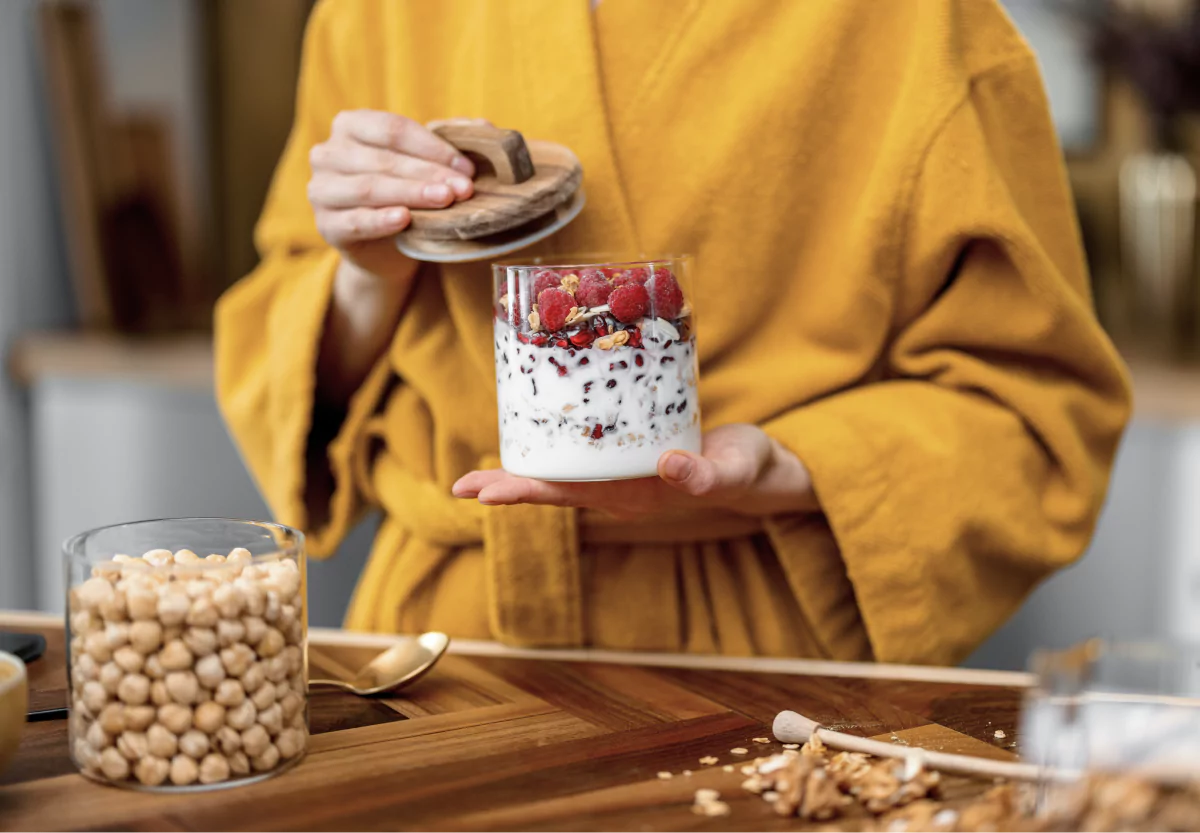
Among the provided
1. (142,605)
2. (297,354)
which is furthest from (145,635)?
(297,354)

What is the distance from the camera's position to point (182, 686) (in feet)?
2.26

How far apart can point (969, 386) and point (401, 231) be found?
457 millimetres

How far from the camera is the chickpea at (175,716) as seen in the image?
694 millimetres

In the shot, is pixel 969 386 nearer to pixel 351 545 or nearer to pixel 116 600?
pixel 116 600

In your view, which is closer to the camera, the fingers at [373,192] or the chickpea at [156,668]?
the chickpea at [156,668]

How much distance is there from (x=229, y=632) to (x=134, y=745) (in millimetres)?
77

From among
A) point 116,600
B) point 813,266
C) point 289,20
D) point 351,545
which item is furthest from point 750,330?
point 289,20

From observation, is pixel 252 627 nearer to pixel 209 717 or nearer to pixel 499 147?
pixel 209 717

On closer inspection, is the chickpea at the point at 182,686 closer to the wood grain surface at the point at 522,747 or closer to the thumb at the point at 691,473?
the wood grain surface at the point at 522,747

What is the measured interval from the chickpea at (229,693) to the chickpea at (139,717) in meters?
0.03

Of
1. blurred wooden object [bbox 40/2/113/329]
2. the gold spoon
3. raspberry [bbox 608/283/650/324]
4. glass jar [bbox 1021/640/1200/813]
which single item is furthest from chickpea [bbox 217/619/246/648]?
blurred wooden object [bbox 40/2/113/329]

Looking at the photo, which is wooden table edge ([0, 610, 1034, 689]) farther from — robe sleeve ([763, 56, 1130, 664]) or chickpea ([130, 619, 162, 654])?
chickpea ([130, 619, 162, 654])

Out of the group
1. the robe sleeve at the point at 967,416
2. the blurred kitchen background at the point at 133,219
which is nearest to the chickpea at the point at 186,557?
the robe sleeve at the point at 967,416

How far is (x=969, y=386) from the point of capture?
3.47 ft
